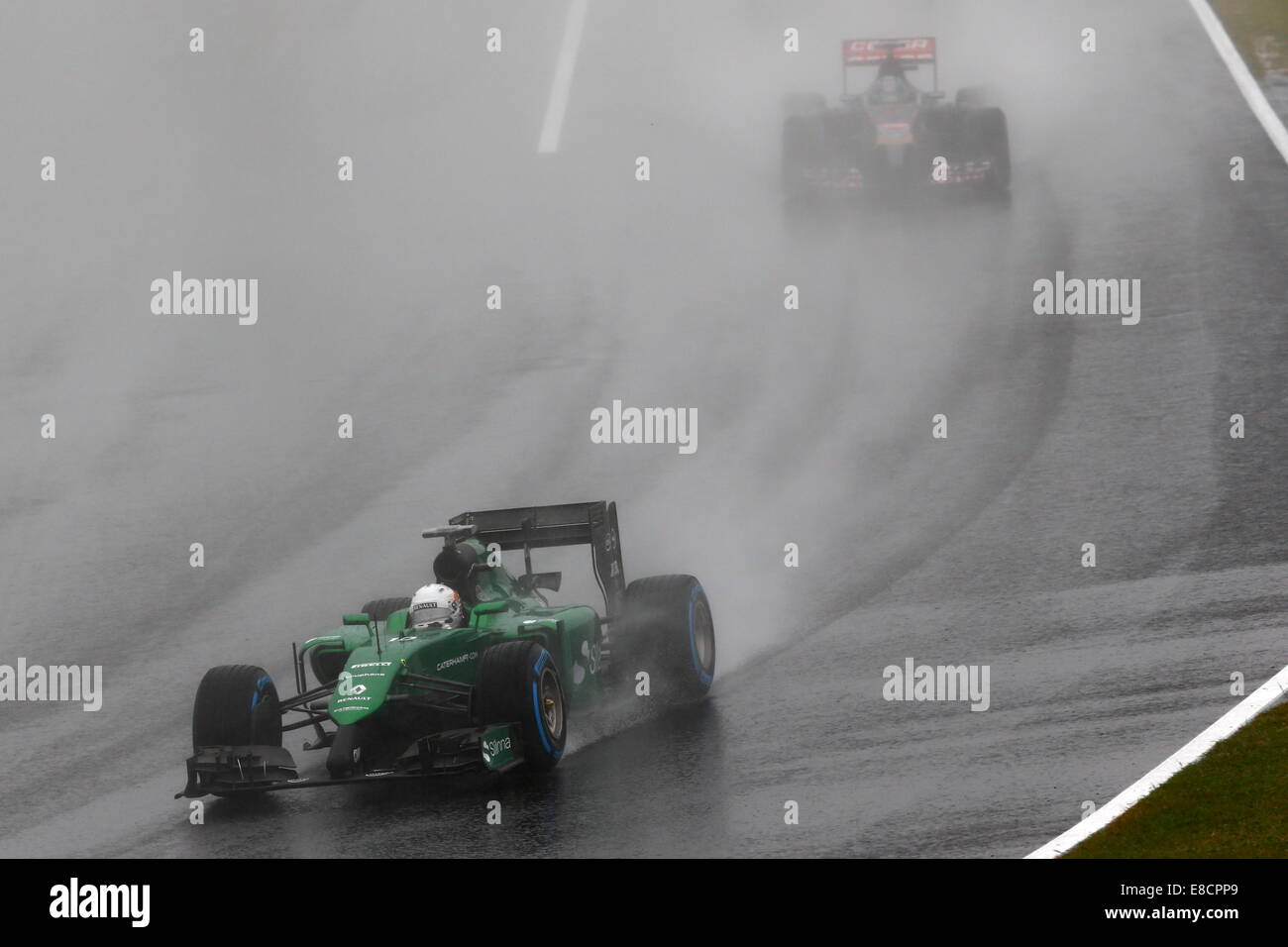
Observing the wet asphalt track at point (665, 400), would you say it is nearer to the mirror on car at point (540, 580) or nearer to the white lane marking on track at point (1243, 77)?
the white lane marking on track at point (1243, 77)

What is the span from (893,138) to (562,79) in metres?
10.7

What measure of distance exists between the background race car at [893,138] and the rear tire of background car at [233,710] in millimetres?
16308

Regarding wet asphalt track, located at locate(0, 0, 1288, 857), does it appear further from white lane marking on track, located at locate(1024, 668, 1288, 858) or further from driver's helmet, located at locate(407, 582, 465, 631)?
driver's helmet, located at locate(407, 582, 465, 631)

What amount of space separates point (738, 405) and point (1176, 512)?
607 centimetres

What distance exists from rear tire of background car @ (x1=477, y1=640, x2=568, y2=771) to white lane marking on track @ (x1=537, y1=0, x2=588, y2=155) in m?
20.9

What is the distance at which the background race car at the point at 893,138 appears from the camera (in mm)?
25391

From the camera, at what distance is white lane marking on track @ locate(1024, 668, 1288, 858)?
A: 31.1 feet

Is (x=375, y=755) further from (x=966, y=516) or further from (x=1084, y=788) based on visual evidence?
(x=966, y=516)

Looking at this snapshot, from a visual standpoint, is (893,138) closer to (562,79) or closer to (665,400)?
(665,400)

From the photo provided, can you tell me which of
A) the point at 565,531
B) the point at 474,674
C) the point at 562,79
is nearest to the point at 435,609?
the point at 474,674

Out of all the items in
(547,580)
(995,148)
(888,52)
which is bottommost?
(547,580)

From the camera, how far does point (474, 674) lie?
1226 centimetres
